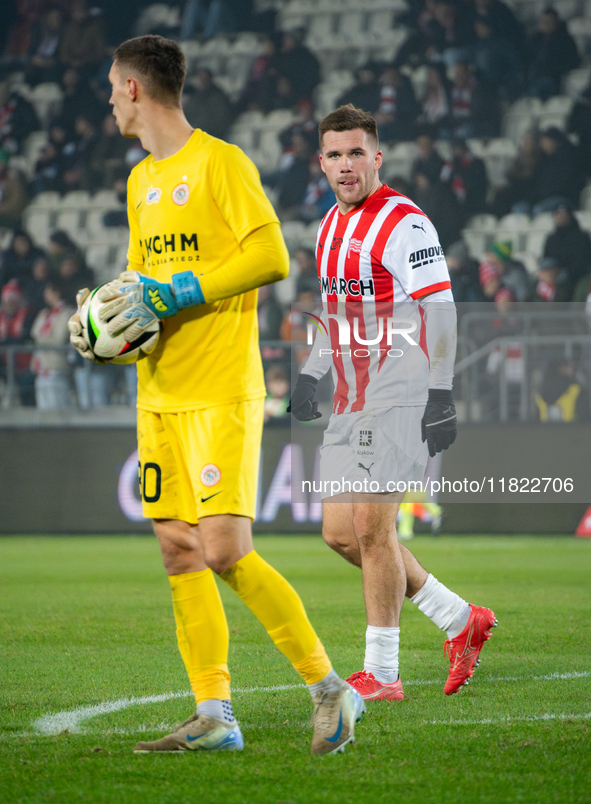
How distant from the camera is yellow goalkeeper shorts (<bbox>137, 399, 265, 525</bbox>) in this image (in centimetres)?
281

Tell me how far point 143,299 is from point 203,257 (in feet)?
0.76

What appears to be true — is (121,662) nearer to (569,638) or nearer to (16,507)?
(569,638)

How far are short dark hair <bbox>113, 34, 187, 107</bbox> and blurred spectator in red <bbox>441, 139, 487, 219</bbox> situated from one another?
11055 mm

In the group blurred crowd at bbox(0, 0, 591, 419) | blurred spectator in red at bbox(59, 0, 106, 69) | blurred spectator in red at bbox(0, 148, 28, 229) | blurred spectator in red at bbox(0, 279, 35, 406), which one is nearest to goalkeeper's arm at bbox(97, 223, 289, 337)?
blurred spectator in red at bbox(0, 279, 35, 406)

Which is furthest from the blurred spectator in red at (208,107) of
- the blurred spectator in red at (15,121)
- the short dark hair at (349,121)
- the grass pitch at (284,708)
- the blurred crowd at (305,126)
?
the short dark hair at (349,121)

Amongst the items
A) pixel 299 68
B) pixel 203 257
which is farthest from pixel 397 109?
pixel 203 257

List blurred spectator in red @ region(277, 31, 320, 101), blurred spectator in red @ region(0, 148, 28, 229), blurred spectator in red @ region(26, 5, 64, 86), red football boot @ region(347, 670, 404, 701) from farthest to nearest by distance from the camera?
blurred spectator in red @ region(26, 5, 64, 86) < blurred spectator in red @ region(277, 31, 320, 101) < blurred spectator in red @ region(0, 148, 28, 229) < red football boot @ region(347, 670, 404, 701)

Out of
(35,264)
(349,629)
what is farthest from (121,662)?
(35,264)

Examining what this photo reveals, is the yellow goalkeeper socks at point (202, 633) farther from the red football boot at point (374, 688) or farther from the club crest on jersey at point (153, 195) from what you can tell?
the club crest on jersey at point (153, 195)

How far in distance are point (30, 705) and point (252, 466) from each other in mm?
1287

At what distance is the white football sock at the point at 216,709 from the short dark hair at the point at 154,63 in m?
1.78

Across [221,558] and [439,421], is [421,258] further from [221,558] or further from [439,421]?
[221,558]

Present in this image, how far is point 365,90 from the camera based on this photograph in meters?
14.7

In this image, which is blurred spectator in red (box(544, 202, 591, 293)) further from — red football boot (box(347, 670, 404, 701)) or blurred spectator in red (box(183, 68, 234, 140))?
red football boot (box(347, 670, 404, 701))
